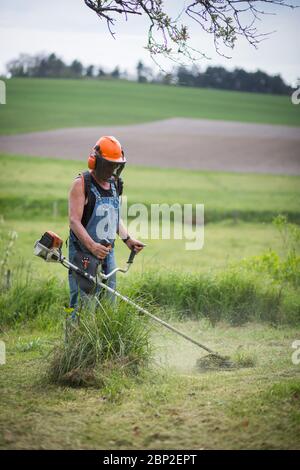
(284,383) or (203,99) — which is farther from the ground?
(203,99)

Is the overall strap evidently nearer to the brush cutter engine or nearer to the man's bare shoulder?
the man's bare shoulder

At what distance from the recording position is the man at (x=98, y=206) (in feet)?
18.5

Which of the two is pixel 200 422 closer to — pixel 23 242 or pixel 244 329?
pixel 244 329

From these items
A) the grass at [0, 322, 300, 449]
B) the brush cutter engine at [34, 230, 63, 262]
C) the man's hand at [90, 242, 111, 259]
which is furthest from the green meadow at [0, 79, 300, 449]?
the brush cutter engine at [34, 230, 63, 262]

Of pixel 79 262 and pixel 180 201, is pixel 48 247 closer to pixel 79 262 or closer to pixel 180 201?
pixel 79 262

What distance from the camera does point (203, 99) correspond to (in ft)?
165

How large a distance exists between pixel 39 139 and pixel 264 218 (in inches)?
697

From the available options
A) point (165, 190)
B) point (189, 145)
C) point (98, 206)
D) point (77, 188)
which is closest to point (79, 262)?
point (98, 206)

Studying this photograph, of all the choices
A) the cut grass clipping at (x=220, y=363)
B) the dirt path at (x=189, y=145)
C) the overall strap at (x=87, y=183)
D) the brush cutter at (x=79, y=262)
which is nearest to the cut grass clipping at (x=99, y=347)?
the brush cutter at (x=79, y=262)

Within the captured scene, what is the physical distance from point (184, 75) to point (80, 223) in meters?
31.1

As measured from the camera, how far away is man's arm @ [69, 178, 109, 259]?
5.58m

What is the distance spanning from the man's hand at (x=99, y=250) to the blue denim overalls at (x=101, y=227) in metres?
0.19

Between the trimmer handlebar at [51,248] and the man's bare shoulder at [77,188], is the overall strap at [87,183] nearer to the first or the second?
the man's bare shoulder at [77,188]

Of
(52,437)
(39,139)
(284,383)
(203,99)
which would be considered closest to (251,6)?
(284,383)
